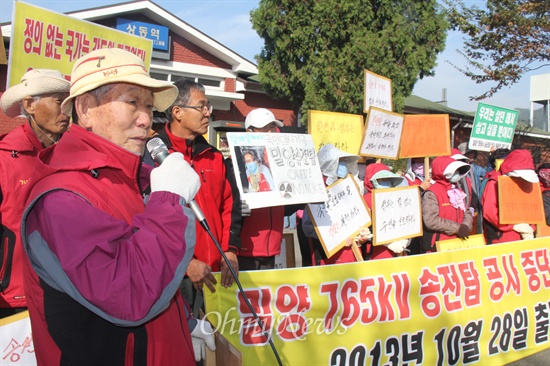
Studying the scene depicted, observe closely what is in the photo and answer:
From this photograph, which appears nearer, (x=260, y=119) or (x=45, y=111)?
(x=45, y=111)

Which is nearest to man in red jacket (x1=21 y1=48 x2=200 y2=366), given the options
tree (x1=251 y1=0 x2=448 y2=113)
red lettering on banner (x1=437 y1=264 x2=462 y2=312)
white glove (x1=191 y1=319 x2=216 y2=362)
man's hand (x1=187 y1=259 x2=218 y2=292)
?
white glove (x1=191 y1=319 x2=216 y2=362)

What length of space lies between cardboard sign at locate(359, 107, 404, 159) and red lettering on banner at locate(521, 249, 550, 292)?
5.76 feet

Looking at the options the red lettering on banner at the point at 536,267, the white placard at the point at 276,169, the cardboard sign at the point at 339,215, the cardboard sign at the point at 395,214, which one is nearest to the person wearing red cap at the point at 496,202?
the red lettering on banner at the point at 536,267

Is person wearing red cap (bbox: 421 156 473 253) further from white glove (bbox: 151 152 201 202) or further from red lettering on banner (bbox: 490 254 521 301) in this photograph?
white glove (bbox: 151 152 201 202)

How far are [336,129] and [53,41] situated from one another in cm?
288

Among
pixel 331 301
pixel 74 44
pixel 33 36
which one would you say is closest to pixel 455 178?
pixel 331 301

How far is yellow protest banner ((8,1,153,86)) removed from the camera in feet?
12.1

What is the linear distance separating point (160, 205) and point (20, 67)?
9.49ft

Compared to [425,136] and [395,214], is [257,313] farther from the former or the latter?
[425,136]

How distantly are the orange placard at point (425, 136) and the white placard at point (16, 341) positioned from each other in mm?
4493

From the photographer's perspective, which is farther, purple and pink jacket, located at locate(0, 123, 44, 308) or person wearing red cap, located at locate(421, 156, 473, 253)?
person wearing red cap, located at locate(421, 156, 473, 253)

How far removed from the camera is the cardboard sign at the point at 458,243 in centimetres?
450

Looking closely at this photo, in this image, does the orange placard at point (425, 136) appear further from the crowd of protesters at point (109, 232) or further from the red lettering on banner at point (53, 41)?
the crowd of protesters at point (109, 232)

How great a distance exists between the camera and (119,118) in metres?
1.68
